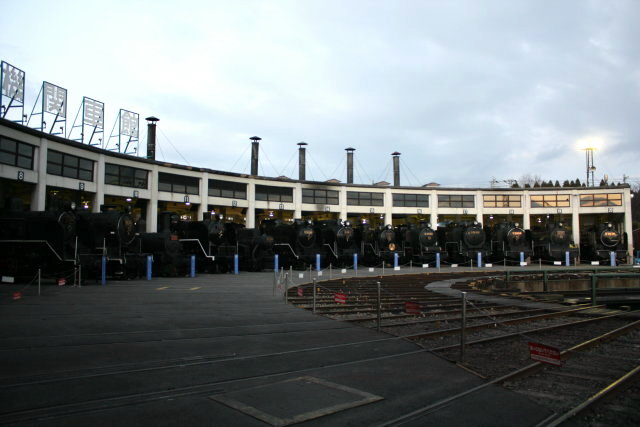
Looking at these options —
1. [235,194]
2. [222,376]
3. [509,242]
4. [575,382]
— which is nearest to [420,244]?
[509,242]

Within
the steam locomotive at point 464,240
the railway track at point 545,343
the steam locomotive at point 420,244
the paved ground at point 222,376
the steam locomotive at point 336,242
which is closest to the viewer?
the paved ground at point 222,376

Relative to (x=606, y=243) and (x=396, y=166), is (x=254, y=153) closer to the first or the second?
(x=396, y=166)

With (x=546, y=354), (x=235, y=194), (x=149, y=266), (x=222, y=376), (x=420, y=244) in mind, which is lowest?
(x=222, y=376)

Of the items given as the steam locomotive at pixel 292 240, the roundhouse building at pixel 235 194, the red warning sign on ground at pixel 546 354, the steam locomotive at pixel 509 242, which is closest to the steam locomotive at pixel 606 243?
the steam locomotive at pixel 509 242

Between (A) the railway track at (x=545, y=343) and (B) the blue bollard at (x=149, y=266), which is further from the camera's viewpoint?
(B) the blue bollard at (x=149, y=266)

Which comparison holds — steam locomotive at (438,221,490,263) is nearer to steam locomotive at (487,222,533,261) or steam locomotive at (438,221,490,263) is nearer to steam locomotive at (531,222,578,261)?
steam locomotive at (487,222,533,261)

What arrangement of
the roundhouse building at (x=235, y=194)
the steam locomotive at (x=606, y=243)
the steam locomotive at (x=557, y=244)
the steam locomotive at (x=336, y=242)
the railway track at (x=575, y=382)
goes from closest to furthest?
the railway track at (x=575, y=382), the roundhouse building at (x=235, y=194), the steam locomotive at (x=336, y=242), the steam locomotive at (x=557, y=244), the steam locomotive at (x=606, y=243)

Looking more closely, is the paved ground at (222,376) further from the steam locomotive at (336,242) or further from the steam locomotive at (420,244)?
the steam locomotive at (420,244)

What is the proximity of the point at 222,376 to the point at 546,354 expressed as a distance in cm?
462

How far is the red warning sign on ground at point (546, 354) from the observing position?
6.45 metres

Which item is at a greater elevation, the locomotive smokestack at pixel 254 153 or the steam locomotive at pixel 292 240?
the locomotive smokestack at pixel 254 153

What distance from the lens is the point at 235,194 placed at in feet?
146

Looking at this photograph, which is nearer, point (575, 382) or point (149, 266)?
point (575, 382)

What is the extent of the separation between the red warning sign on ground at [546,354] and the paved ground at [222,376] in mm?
942
